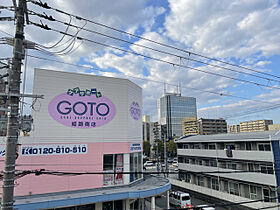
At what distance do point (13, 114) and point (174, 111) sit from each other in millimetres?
101477

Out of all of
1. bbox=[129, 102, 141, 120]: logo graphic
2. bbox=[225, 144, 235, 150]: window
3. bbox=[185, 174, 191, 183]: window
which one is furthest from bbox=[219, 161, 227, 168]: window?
bbox=[129, 102, 141, 120]: logo graphic

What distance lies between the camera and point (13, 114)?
502cm

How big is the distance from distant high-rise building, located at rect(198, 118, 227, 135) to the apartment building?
244ft

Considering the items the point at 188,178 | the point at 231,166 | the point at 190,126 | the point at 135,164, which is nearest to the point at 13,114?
the point at 135,164

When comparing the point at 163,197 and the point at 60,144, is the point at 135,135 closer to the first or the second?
the point at 60,144

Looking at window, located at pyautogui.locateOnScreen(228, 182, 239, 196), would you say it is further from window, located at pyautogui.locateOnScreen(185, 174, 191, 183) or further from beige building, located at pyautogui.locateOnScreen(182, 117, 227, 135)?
beige building, located at pyautogui.locateOnScreen(182, 117, 227, 135)

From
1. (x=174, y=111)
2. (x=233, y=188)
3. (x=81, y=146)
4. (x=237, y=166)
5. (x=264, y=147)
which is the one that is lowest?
(x=233, y=188)

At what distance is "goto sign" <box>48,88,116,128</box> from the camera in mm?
14312

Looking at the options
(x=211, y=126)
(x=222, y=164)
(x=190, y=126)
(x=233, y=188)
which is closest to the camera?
(x=233, y=188)

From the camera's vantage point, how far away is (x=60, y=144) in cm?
1395

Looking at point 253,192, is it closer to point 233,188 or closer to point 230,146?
point 233,188

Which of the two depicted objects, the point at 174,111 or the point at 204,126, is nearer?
the point at 204,126

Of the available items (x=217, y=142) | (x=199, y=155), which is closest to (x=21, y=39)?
(x=217, y=142)

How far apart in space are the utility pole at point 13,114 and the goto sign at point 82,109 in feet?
31.2
